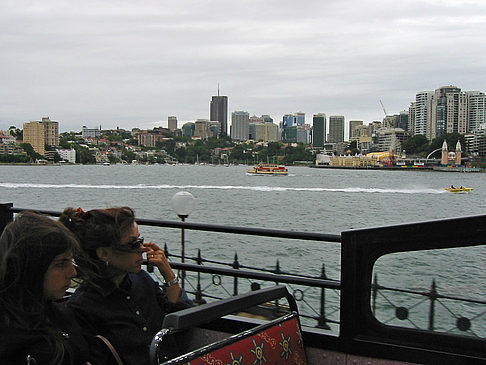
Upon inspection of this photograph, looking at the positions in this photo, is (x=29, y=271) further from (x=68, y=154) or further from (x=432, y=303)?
(x=68, y=154)

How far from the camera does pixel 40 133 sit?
124 metres

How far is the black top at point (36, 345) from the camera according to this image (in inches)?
59.3

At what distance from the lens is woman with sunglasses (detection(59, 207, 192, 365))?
2.00 m

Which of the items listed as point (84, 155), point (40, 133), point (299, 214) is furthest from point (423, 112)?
point (299, 214)

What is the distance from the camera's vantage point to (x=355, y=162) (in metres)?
148

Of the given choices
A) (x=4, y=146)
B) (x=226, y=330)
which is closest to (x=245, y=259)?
(x=226, y=330)

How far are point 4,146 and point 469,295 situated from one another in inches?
4918

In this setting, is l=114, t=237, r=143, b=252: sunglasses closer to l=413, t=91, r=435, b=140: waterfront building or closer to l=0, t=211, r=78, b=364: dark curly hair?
l=0, t=211, r=78, b=364: dark curly hair

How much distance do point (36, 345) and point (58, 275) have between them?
200 millimetres

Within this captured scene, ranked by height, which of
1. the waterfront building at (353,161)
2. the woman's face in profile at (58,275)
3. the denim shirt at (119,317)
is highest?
the woman's face in profile at (58,275)

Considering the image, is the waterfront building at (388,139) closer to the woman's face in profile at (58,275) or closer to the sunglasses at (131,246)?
the sunglasses at (131,246)

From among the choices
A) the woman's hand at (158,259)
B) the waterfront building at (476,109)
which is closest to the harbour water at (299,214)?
the woman's hand at (158,259)

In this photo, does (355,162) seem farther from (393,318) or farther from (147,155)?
(393,318)

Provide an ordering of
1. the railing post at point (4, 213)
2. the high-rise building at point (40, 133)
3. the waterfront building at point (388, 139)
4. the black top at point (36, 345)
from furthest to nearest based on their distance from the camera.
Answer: the waterfront building at point (388, 139) < the high-rise building at point (40, 133) < the railing post at point (4, 213) < the black top at point (36, 345)
